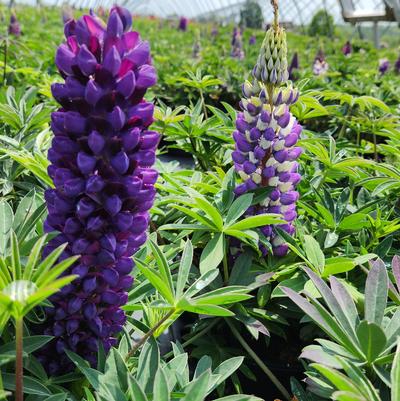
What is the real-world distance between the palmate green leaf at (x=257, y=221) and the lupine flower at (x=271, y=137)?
0.15 m

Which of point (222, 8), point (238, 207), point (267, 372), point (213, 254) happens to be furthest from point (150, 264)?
point (222, 8)

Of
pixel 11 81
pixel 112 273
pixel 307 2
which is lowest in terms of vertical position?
pixel 112 273

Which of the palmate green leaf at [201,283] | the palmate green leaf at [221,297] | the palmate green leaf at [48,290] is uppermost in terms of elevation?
the palmate green leaf at [48,290]

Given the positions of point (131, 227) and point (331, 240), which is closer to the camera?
point (131, 227)

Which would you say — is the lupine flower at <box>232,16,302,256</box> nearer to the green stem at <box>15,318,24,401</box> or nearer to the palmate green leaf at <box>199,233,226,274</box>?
the palmate green leaf at <box>199,233,226,274</box>

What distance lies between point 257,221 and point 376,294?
315 mm

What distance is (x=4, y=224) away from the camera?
104 cm

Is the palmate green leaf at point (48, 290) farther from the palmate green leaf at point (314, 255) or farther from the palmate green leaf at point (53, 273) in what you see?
the palmate green leaf at point (314, 255)

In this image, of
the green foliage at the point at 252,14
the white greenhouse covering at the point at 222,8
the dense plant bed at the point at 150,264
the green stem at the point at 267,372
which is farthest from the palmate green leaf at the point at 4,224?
the white greenhouse covering at the point at 222,8

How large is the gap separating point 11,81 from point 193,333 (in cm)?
206

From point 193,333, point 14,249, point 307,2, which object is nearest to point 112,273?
point 14,249

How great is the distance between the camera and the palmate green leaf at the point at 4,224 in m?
1.00

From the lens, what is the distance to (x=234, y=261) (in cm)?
140

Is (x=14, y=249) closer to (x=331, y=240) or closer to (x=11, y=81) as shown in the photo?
(x=331, y=240)
